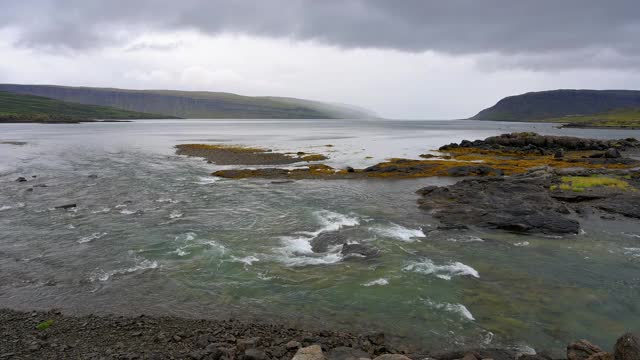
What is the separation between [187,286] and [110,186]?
3170 centimetres

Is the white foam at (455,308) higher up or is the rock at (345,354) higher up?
the rock at (345,354)

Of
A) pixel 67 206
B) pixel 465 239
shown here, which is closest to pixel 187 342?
pixel 465 239

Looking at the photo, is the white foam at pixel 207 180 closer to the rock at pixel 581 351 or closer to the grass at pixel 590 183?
the grass at pixel 590 183

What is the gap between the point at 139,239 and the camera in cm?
2581

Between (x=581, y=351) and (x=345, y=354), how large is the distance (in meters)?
7.66

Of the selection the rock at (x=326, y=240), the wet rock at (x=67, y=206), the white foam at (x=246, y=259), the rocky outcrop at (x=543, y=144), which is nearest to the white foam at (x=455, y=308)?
the rock at (x=326, y=240)

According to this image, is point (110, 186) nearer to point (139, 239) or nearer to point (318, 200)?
point (139, 239)

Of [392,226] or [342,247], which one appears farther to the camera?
[392,226]

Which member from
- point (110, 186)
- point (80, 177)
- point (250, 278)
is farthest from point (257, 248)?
point (80, 177)

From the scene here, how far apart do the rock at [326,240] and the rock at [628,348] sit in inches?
614

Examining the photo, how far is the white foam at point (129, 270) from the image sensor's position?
783 inches

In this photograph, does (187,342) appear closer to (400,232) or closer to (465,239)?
(400,232)

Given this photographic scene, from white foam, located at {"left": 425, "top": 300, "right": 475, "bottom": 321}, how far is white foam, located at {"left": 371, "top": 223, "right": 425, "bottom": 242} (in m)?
8.98

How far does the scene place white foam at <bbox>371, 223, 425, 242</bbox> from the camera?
87.6ft
